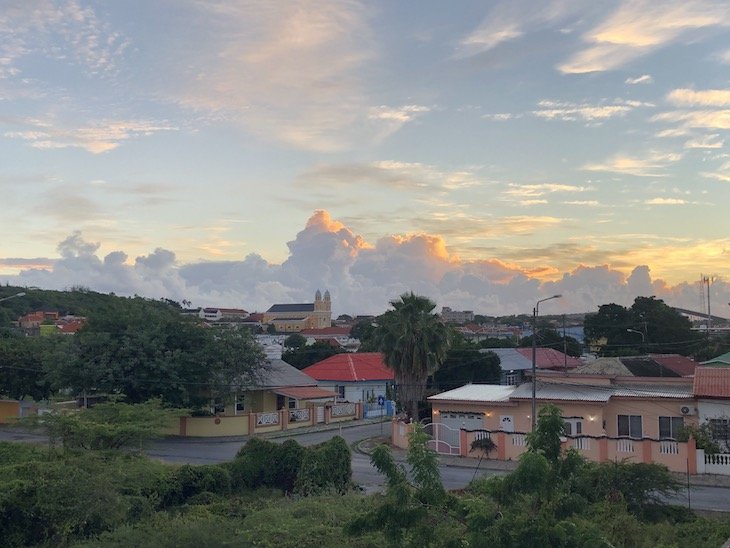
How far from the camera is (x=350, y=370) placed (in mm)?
60500

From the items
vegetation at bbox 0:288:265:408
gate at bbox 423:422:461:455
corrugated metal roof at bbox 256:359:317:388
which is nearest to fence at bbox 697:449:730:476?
gate at bbox 423:422:461:455

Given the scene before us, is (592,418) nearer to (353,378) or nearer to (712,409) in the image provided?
(712,409)

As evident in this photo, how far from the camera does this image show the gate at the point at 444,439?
121 ft

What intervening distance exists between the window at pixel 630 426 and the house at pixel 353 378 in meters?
25.0

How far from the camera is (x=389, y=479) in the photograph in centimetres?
1056

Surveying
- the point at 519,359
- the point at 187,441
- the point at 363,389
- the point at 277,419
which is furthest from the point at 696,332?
the point at 187,441

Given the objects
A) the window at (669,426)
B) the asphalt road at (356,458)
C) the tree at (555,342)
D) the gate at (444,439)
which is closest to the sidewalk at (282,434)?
the asphalt road at (356,458)

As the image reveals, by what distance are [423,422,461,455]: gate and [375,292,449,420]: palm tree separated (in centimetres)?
314

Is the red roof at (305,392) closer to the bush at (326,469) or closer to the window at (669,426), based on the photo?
the window at (669,426)

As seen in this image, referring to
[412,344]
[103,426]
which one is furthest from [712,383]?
[103,426]

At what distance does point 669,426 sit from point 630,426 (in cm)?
178

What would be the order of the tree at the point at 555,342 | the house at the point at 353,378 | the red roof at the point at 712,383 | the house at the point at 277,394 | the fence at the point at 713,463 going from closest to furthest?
the fence at the point at 713,463, the red roof at the point at 712,383, the house at the point at 277,394, the house at the point at 353,378, the tree at the point at 555,342

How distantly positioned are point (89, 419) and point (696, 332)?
262ft

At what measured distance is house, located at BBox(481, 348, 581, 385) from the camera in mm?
62031
